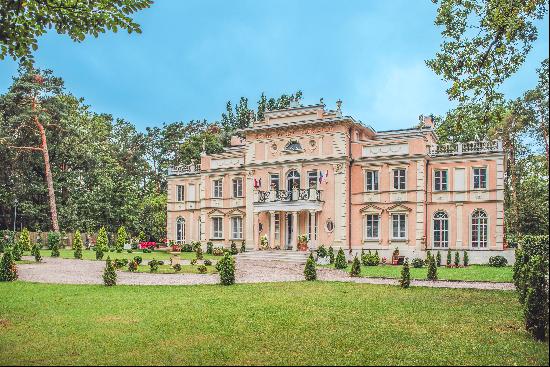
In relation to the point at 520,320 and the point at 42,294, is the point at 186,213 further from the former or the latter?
the point at 520,320

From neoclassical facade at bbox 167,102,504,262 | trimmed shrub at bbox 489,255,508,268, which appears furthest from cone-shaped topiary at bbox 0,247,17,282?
trimmed shrub at bbox 489,255,508,268

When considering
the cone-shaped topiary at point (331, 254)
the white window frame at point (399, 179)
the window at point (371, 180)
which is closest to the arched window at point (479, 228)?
the white window frame at point (399, 179)

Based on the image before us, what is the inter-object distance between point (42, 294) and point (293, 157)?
21.7 meters

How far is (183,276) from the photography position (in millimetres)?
21766

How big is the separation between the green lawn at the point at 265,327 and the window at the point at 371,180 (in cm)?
1682

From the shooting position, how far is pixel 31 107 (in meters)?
43.1

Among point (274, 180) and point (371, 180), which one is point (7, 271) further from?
point (371, 180)

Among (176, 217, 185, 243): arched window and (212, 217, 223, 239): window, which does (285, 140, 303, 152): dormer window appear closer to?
(212, 217, 223, 239): window

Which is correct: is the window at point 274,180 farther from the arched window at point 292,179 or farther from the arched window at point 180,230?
the arched window at point 180,230

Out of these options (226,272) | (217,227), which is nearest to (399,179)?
(217,227)

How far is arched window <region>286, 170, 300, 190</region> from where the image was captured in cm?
3503

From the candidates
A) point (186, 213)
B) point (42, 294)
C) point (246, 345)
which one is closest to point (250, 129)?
point (186, 213)

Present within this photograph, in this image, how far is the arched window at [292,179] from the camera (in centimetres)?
3503

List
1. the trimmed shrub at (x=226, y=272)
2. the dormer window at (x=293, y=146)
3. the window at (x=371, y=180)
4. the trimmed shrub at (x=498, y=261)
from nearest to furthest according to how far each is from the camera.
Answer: the trimmed shrub at (x=226, y=272)
the trimmed shrub at (x=498, y=261)
the window at (x=371, y=180)
the dormer window at (x=293, y=146)
